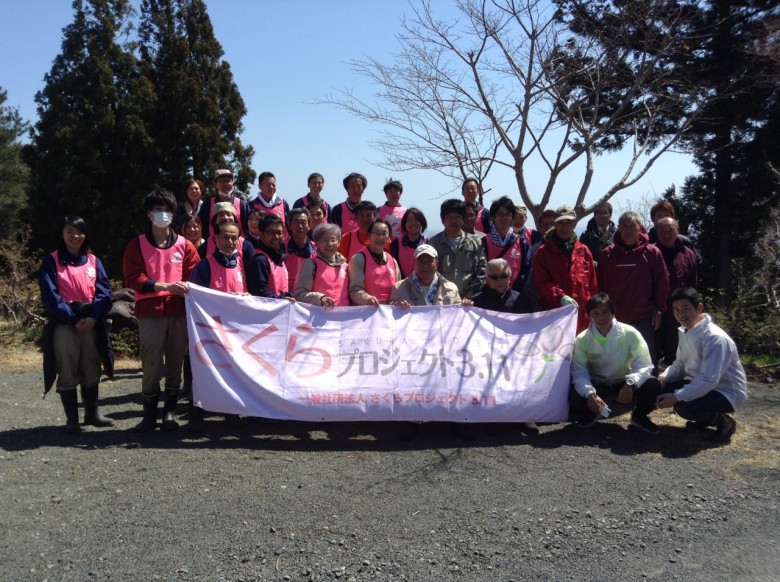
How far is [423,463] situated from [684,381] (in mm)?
2574

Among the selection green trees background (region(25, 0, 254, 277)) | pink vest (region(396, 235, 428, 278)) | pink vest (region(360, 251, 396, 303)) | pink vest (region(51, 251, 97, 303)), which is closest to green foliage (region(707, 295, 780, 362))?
pink vest (region(396, 235, 428, 278))

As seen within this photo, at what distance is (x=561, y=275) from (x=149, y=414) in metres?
3.93

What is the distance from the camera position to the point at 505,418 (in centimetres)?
576

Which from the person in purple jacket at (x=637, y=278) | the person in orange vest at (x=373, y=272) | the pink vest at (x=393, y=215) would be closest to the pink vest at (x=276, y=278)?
the person in orange vest at (x=373, y=272)

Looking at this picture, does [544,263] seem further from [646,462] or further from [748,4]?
[748,4]

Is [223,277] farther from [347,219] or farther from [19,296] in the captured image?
[19,296]

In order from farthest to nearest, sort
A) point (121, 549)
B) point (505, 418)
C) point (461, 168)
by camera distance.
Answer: point (461, 168) < point (505, 418) < point (121, 549)

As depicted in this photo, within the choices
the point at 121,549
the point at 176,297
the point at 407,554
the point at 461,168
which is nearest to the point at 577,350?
the point at 407,554

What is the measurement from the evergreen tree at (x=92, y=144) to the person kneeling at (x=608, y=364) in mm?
17227

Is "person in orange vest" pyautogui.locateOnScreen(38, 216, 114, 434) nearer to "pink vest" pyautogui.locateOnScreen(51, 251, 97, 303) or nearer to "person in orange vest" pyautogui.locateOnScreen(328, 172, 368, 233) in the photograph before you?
"pink vest" pyautogui.locateOnScreen(51, 251, 97, 303)

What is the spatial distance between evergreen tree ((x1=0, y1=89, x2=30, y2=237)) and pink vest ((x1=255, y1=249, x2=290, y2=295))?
21.7 metres

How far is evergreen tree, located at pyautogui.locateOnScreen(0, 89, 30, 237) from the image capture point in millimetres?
26050

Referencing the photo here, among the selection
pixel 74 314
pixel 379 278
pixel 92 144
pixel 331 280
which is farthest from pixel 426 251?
pixel 92 144

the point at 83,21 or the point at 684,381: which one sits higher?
the point at 83,21
